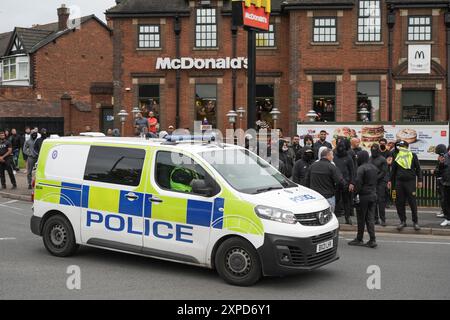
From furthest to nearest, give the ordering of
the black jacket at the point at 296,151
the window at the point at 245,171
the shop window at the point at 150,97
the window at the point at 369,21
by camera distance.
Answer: the shop window at the point at 150,97, the window at the point at 369,21, the black jacket at the point at 296,151, the window at the point at 245,171

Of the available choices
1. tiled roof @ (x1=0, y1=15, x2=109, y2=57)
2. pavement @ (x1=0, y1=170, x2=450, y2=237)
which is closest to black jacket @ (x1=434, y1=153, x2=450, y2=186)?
pavement @ (x1=0, y1=170, x2=450, y2=237)

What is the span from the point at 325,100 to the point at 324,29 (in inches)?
133

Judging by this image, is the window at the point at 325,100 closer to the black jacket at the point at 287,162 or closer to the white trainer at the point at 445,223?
the black jacket at the point at 287,162

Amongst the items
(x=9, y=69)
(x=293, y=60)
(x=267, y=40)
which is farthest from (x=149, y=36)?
(x=9, y=69)

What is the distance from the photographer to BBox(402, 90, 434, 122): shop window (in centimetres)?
2817

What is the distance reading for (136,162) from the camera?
27.9 ft

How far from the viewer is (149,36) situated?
30.0 metres

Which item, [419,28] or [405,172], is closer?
[405,172]

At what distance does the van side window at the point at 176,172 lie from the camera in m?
8.05

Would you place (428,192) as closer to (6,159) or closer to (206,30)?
(6,159)

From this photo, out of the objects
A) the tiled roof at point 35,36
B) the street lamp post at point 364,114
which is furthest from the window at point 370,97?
the tiled roof at point 35,36

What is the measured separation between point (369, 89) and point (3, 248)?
71.8 feet

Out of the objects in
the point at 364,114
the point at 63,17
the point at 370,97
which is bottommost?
the point at 364,114

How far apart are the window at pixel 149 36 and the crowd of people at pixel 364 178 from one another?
17139mm
